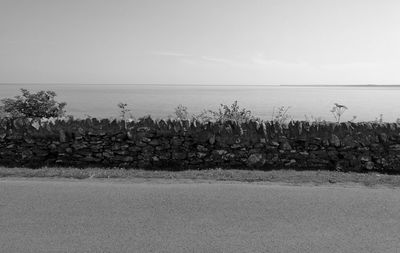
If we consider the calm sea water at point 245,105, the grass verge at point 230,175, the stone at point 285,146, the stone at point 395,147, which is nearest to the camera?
the grass verge at point 230,175

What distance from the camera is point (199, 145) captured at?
308 inches

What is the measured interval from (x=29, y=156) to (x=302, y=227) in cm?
623

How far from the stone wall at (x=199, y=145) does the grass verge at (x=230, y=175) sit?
49cm

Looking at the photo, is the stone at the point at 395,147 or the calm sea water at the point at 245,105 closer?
the stone at the point at 395,147

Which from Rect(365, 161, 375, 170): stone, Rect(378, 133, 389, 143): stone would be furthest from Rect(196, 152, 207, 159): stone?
Rect(378, 133, 389, 143): stone

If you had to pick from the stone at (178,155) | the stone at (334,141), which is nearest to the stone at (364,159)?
the stone at (334,141)

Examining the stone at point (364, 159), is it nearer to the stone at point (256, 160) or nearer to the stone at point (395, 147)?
the stone at point (395, 147)

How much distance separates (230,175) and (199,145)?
4.03 feet

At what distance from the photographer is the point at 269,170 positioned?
296 inches

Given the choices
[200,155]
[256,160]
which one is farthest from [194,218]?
[256,160]

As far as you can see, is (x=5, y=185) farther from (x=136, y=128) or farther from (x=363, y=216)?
(x=363, y=216)

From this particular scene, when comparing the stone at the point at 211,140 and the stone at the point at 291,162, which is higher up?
the stone at the point at 211,140

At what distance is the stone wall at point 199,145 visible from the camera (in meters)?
7.70

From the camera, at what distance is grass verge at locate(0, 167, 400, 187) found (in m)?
6.60
